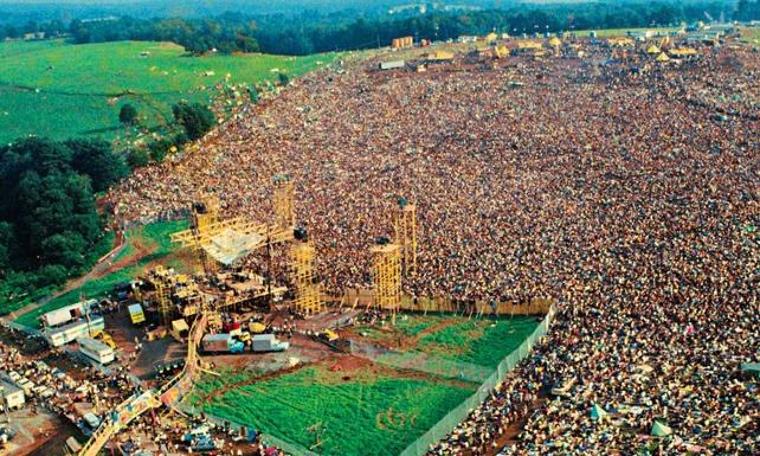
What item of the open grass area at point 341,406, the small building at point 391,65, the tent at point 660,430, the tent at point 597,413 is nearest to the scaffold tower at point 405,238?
the open grass area at point 341,406

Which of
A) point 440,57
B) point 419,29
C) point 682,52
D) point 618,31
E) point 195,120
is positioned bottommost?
point 195,120

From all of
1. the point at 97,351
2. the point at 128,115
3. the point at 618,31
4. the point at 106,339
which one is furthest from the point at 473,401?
the point at 618,31

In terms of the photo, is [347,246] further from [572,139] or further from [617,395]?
→ [572,139]

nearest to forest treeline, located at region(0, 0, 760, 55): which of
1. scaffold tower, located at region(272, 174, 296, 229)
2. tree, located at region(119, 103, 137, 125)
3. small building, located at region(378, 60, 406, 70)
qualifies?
small building, located at region(378, 60, 406, 70)

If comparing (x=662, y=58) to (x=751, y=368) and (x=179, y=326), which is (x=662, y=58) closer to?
(x=751, y=368)

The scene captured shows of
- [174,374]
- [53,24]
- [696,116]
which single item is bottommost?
[174,374]

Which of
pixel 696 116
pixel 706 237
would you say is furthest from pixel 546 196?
pixel 696 116
